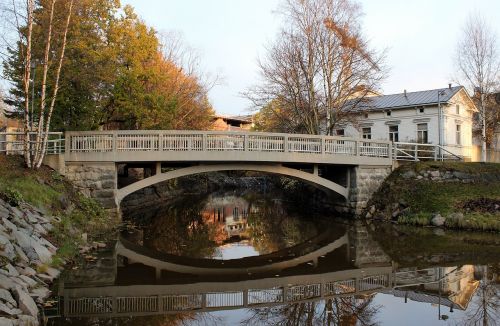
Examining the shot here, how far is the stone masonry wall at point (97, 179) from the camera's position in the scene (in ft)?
52.5

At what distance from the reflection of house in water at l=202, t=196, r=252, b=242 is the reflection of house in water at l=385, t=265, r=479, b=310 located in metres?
7.54

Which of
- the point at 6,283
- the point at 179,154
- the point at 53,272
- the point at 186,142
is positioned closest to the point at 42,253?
the point at 53,272

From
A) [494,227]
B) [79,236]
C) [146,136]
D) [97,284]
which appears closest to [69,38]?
[146,136]

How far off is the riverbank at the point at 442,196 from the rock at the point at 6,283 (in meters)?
15.3

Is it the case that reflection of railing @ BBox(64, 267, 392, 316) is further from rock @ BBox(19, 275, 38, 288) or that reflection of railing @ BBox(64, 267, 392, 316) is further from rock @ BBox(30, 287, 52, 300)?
rock @ BBox(19, 275, 38, 288)

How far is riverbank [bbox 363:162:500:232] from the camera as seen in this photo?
17.2 m

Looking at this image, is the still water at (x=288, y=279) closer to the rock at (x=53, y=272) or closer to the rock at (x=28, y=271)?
the rock at (x=53, y=272)

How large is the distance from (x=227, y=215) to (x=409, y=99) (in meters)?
15.1

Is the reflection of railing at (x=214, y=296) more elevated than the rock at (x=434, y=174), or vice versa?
the rock at (x=434, y=174)

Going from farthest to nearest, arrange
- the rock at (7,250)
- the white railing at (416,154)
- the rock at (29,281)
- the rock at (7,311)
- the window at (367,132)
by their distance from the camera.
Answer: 1. the window at (367,132)
2. the white railing at (416,154)
3. the rock at (29,281)
4. the rock at (7,250)
5. the rock at (7,311)

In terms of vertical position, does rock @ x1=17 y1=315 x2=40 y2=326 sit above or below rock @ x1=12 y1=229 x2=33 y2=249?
below

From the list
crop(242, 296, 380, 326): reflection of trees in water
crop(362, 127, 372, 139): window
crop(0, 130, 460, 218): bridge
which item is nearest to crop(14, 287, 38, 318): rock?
crop(242, 296, 380, 326): reflection of trees in water

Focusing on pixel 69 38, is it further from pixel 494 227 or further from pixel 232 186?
pixel 232 186

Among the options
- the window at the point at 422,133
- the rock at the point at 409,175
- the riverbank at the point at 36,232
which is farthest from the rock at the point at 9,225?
the window at the point at 422,133
